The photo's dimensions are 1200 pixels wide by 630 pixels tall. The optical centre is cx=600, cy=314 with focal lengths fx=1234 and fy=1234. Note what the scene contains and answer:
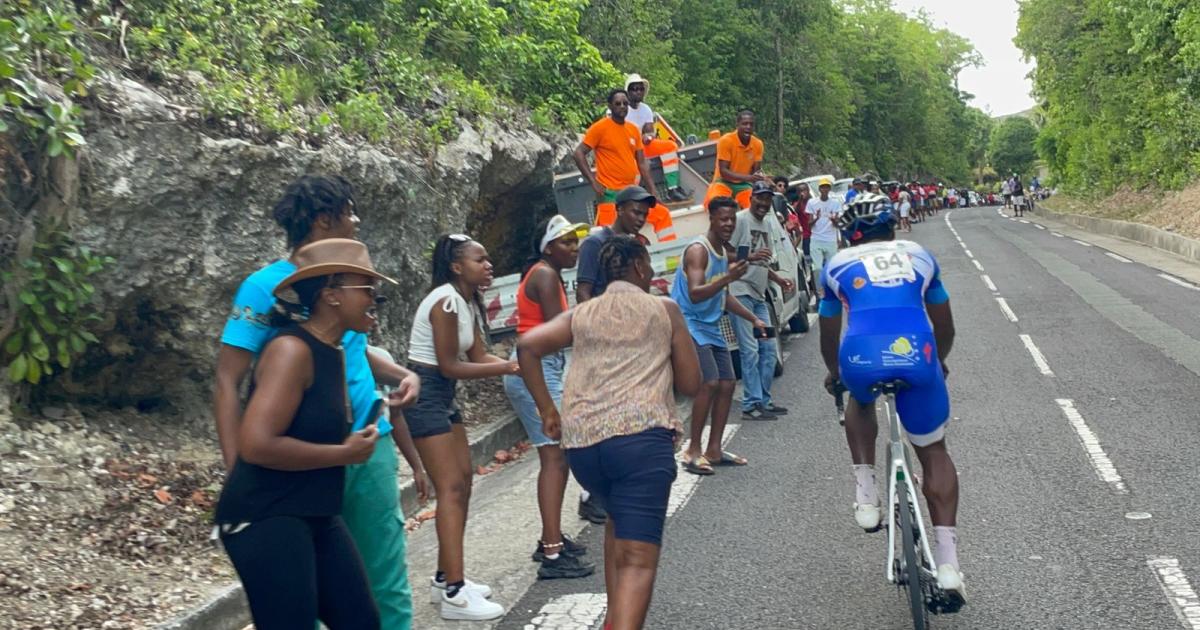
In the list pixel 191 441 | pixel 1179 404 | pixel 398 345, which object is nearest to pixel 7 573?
pixel 191 441

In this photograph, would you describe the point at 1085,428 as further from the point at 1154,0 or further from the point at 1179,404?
the point at 1154,0

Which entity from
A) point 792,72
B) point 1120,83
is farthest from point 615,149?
point 792,72

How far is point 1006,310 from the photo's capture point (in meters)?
16.6

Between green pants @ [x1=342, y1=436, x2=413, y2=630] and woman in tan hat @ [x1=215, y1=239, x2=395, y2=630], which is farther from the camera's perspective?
green pants @ [x1=342, y1=436, x2=413, y2=630]

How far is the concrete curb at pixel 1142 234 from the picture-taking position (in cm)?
2456

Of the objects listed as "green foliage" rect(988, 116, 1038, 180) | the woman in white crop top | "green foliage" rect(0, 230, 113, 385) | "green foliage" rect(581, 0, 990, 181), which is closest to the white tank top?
the woman in white crop top

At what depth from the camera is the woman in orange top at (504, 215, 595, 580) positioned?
618 centimetres

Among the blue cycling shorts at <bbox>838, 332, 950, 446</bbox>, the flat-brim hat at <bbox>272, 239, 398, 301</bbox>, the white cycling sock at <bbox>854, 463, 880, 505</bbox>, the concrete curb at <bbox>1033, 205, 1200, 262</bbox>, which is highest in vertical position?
the flat-brim hat at <bbox>272, 239, 398, 301</bbox>

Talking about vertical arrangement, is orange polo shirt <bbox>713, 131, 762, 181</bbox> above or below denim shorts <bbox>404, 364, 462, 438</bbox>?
above

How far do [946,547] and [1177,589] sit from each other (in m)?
1.21

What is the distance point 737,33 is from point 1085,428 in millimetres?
33657

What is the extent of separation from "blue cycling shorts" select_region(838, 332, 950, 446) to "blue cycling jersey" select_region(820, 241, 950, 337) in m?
0.05

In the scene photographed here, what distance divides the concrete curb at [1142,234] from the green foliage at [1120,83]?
210 cm

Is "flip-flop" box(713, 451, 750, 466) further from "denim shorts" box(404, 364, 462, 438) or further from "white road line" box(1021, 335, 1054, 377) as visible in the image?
"white road line" box(1021, 335, 1054, 377)
